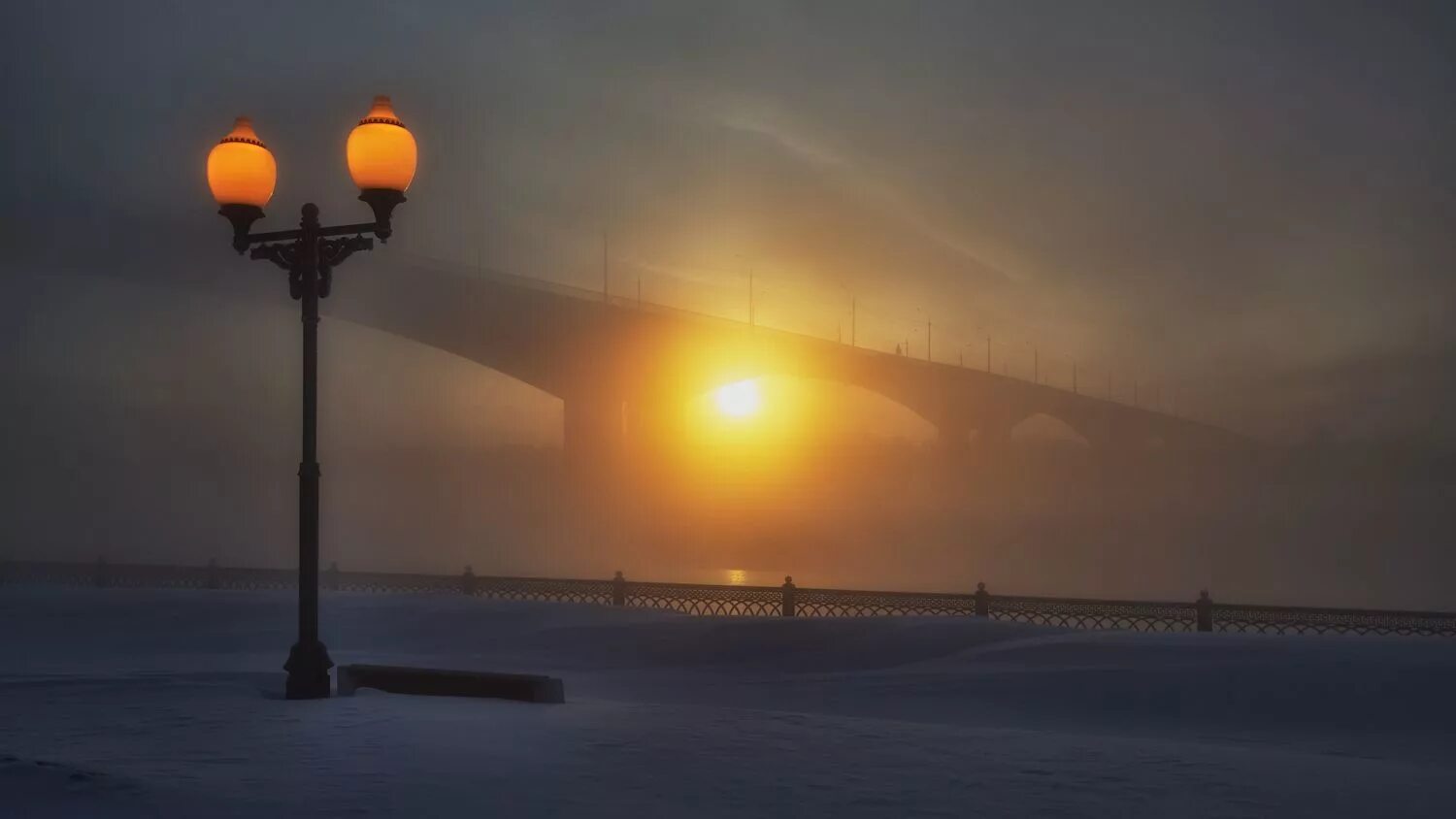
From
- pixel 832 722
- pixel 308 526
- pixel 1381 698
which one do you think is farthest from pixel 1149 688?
pixel 308 526

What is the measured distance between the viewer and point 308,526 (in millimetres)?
9359

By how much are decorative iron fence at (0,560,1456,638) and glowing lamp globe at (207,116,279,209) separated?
11.8 meters

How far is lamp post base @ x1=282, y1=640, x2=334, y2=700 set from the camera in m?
9.30

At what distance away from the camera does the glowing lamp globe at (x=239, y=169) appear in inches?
372

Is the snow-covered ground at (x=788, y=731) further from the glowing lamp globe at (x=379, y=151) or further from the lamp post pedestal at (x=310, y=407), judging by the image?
the glowing lamp globe at (x=379, y=151)

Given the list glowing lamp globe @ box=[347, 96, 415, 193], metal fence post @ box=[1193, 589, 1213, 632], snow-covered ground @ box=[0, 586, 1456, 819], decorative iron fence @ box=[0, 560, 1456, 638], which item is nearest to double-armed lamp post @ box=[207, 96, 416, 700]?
glowing lamp globe @ box=[347, 96, 415, 193]

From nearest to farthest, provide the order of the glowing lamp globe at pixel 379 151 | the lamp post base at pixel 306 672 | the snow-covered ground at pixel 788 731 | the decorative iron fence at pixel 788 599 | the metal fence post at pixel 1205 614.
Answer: the snow-covered ground at pixel 788 731 → the glowing lamp globe at pixel 379 151 → the lamp post base at pixel 306 672 → the decorative iron fence at pixel 788 599 → the metal fence post at pixel 1205 614

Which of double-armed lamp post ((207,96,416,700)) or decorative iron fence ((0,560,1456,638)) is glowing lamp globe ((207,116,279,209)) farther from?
decorative iron fence ((0,560,1456,638))

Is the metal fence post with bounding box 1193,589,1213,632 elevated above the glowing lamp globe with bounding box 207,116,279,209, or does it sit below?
below

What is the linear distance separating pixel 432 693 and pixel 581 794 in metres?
3.88

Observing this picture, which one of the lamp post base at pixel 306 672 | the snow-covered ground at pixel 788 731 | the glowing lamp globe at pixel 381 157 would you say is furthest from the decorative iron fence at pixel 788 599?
the glowing lamp globe at pixel 381 157

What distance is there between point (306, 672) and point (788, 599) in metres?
11.4

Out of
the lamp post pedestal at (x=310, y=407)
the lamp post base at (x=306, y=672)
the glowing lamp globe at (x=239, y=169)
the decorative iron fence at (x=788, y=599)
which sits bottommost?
the decorative iron fence at (x=788, y=599)

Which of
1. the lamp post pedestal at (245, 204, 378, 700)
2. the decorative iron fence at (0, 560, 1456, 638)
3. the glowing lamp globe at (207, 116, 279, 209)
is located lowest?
the decorative iron fence at (0, 560, 1456, 638)
